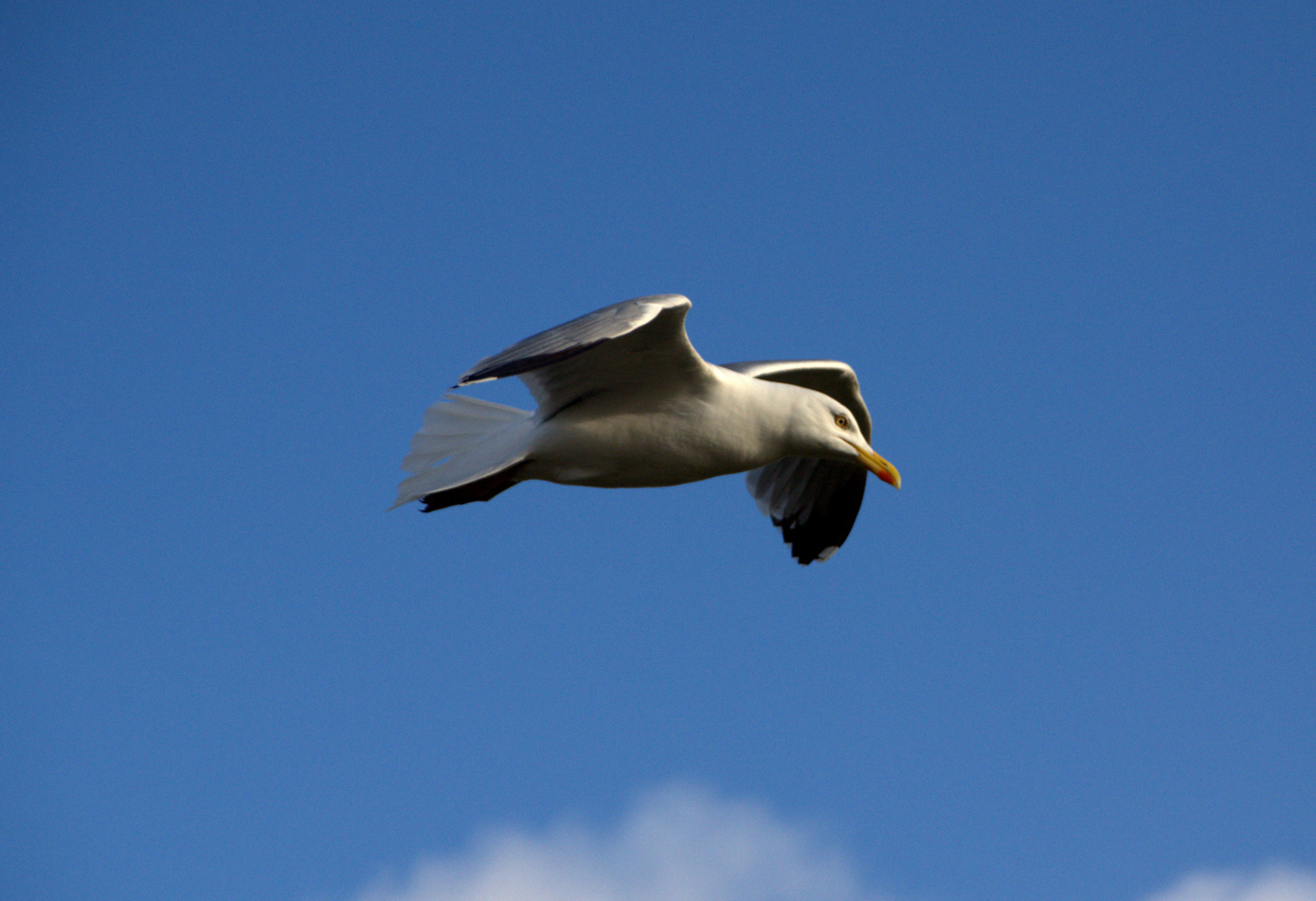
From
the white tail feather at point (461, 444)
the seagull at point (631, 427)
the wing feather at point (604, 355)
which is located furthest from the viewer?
the white tail feather at point (461, 444)

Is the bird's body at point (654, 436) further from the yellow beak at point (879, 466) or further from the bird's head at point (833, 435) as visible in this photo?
the yellow beak at point (879, 466)

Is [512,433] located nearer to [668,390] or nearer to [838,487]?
[668,390]

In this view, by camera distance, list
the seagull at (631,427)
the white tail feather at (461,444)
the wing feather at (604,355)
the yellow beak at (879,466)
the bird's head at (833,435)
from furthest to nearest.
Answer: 1. the yellow beak at (879,466)
2. the bird's head at (833,435)
3. the white tail feather at (461,444)
4. the seagull at (631,427)
5. the wing feather at (604,355)

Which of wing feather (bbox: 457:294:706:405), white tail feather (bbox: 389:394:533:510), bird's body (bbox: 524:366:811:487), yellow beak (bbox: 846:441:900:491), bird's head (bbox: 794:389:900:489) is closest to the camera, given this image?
wing feather (bbox: 457:294:706:405)

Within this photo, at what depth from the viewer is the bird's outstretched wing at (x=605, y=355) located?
520cm

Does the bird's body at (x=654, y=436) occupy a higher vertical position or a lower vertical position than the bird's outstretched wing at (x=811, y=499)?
lower

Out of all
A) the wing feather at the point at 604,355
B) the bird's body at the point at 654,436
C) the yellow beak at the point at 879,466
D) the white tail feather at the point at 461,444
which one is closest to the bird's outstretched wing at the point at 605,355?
the wing feather at the point at 604,355

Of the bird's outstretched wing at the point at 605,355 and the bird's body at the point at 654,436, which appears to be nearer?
the bird's outstretched wing at the point at 605,355

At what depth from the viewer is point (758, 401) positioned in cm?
652

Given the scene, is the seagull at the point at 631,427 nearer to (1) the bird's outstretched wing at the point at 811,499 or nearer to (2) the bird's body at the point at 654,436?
(2) the bird's body at the point at 654,436

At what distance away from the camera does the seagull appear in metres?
6.03

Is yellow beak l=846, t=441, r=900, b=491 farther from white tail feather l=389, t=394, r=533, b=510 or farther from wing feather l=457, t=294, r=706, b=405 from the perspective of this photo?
Answer: white tail feather l=389, t=394, r=533, b=510

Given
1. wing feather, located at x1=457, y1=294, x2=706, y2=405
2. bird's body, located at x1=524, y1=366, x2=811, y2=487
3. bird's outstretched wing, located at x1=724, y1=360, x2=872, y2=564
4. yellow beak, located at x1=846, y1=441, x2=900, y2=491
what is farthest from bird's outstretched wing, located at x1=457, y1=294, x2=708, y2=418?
bird's outstretched wing, located at x1=724, y1=360, x2=872, y2=564

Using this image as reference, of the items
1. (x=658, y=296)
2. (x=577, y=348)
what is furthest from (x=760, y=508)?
(x=577, y=348)
